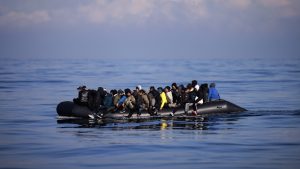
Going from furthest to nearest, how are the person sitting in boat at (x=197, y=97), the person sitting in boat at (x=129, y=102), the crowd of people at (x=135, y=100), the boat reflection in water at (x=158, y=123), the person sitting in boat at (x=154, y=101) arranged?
the person sitting in boat at (x=197, y=97) → the person sitting in boat at (x=154, y=101) → the crowd of people at (x=135, y=100) → the person sitting in boat at (x=129, y=102) → the boat reflection in water at (x=158, y=123)

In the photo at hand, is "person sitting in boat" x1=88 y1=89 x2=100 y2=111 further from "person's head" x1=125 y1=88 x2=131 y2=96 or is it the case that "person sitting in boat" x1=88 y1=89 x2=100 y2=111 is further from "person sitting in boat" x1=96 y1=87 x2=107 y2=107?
"person's head" x1=125 y1=88 x2=131 y2=96

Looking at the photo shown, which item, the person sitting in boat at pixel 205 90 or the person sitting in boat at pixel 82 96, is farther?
the person sitting in boat at pixel 205 90

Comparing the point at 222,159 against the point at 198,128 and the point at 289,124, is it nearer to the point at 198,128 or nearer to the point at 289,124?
the point at 198,128

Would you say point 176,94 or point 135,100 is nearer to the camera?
point 135,100

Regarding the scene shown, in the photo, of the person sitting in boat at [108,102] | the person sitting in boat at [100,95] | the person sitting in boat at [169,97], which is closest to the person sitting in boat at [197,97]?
the person sitting in boat at [169,97]

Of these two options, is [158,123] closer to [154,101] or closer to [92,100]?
[154,101]

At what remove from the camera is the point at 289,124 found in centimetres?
3888

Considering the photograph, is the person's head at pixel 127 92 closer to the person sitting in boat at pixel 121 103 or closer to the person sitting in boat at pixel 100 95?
the person sitting in boat at pixel 121 103

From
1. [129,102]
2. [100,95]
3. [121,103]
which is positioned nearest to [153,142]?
[129,102]

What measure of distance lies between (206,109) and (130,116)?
526 centimetres

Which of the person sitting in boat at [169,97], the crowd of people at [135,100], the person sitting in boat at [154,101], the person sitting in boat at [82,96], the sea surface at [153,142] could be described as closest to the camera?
the sea surface at [153,142]

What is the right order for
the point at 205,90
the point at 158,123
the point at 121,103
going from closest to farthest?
1. the point at 158,123
2. the point at 121,103
3. the point at 205,90

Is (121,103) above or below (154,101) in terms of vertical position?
below

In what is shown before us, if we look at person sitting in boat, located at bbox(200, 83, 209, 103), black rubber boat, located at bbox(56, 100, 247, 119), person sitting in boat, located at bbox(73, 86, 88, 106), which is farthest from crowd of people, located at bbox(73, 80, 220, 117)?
person sitting in boat, located at bbox(200, 83, 209, 103)
